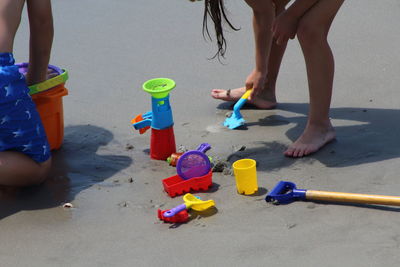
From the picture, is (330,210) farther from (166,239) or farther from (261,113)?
(261,113)

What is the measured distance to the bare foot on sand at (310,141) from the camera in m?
2.99

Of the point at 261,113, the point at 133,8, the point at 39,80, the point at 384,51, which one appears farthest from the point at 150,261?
the point at 133,8

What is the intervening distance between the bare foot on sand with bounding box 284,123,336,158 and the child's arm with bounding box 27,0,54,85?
3.81 feet

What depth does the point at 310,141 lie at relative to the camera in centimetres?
303

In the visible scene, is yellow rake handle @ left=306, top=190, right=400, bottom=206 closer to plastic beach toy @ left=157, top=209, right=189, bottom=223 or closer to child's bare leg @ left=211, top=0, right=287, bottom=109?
plastic beach toy @ left=157, top=209, right=189, bottom=223

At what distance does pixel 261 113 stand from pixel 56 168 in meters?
1.12

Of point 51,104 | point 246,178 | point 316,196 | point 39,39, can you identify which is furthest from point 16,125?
point 316,196

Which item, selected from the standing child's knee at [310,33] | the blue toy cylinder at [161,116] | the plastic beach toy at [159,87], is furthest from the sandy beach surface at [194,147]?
the standing child's knee at [310,33]

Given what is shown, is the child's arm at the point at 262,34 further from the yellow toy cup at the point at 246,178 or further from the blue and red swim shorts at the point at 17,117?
the blue and red swim shorts at the point at 17,117

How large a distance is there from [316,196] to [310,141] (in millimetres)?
542

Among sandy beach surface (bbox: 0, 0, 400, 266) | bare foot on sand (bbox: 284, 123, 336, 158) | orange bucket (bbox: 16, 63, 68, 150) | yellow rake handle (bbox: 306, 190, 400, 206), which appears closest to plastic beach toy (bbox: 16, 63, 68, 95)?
orange bucket (bbox: 16, 63, 68, 150)

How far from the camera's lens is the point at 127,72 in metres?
4.03

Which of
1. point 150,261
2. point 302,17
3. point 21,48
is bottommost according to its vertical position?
point 150,261

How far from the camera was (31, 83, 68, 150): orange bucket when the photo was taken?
3057 millimetres
